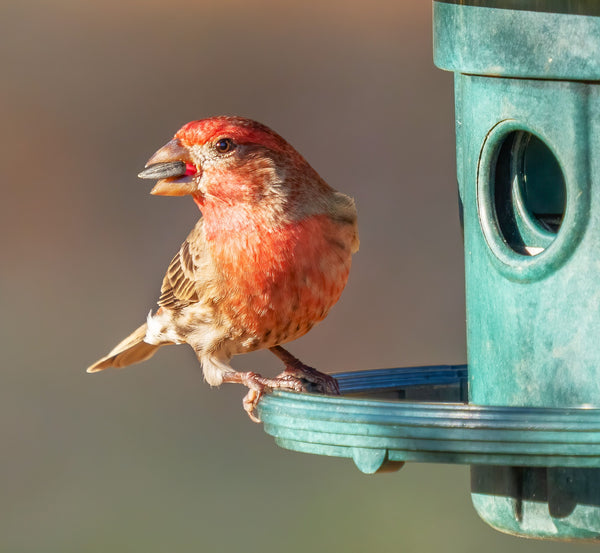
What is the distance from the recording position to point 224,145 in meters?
5.25

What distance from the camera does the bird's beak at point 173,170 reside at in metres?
Result: 5.16

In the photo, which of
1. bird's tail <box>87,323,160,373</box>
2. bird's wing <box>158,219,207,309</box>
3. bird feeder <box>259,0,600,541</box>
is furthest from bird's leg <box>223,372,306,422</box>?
bird's tail <box>87,323,160,373</box>

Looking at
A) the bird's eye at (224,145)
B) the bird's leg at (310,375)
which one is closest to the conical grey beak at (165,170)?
the bird's eye at (224,145)

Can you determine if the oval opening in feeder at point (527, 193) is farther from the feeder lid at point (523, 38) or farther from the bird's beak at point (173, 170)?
the bird's beak at point (173, 170)

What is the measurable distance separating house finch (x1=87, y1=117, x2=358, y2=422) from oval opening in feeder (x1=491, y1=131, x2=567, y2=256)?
99 centimetres

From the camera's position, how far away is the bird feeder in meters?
3.47

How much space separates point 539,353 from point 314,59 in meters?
9.94

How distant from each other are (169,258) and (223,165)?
639 centimetres

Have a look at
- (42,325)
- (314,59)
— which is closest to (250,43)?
(314,59)

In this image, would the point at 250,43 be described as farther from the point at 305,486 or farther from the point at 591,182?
the point at 591,182

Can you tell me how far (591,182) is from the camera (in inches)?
155

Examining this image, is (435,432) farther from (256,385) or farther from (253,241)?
(253,241)

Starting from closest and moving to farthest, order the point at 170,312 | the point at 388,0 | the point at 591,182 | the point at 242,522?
the point at 591,182 → the point at 170,312 → the point at 242,522 → the point at 388,0

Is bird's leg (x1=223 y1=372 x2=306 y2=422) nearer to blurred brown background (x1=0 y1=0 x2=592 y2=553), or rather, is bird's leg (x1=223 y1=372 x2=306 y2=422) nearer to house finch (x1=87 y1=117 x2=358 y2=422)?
house finch (x1=87 y1=117 x2=358 y2=422)
